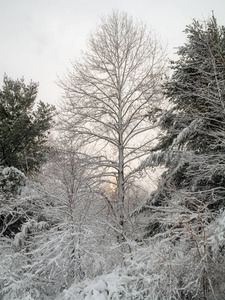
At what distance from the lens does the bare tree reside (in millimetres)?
9984

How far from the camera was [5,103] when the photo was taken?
37.5ft

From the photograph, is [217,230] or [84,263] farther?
[84,263]

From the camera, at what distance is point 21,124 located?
10.6 meters

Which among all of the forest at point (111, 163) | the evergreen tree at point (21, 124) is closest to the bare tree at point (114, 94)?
the forest at point (111, 163)

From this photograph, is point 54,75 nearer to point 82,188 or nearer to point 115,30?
point 115,30

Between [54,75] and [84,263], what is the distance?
744 cm

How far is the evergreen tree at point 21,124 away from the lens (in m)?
10.5

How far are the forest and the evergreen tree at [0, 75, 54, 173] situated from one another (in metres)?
0.05

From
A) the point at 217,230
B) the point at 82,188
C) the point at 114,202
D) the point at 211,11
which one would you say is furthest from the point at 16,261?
the point at 211,11

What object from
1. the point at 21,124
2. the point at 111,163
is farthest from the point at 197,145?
the point at 21,124

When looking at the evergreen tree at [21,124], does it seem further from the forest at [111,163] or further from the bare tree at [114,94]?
the bare tree at [114,94]

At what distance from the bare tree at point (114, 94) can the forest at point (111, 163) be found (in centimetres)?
4

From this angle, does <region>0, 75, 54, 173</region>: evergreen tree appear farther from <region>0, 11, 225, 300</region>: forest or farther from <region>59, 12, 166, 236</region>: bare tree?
<region>59, 12, 166, 236</region>: bare tree

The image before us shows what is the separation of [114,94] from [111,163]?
9.87 ft
